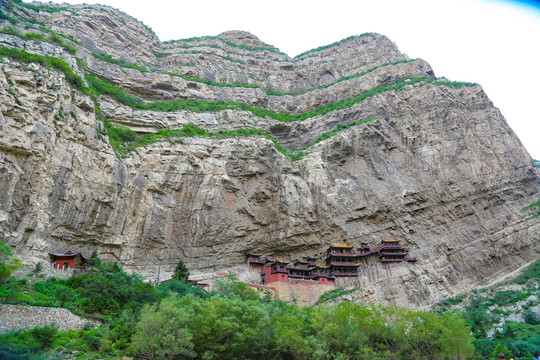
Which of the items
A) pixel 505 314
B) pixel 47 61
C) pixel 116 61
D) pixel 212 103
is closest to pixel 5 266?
pixel 47 61

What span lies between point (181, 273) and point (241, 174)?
12.6 meters

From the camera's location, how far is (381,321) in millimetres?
21234

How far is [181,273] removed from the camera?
2983cm

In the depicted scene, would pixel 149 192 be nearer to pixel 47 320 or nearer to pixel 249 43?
pixel 47 320

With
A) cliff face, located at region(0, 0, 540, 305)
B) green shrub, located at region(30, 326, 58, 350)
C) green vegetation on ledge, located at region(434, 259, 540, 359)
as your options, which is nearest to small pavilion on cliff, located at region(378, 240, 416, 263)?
cliff face, located at region(0, 0, 540, 305)

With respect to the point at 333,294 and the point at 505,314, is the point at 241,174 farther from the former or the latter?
the point at 505,314

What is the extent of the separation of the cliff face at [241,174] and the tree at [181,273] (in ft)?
7.83

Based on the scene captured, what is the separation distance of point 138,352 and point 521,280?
32.6m

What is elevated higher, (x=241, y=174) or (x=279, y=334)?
(x=241, y=174)

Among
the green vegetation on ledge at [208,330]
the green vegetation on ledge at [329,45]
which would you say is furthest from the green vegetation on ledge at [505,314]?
the green vegetation on ledge at [329,45]

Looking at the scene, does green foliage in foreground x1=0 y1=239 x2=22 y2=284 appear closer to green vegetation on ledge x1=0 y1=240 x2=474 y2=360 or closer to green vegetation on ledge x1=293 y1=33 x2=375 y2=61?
green vegetation on ledge x1=0 y1=240 x2=474 y2=360

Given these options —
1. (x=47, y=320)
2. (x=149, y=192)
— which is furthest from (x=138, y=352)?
(x=149, y=192)

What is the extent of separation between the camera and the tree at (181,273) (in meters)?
29.5

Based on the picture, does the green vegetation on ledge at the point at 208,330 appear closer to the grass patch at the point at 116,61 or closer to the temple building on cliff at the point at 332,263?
the temple building on cliff at the point at 332,263
